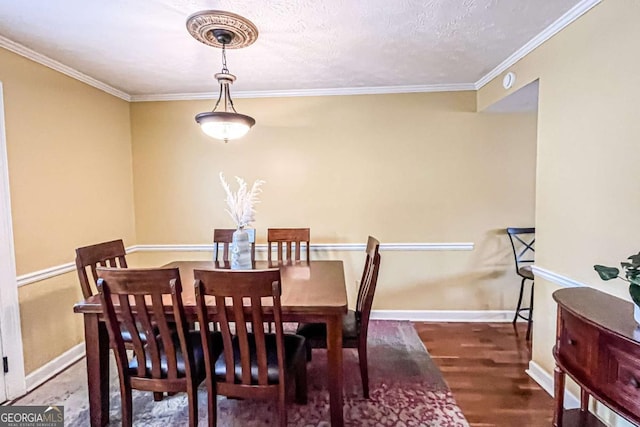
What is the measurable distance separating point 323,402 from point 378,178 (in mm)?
2146

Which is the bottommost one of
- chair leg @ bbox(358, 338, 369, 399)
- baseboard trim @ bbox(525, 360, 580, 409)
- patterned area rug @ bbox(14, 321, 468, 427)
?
patterned area rug @ bbox(14, 321, 468, 427)

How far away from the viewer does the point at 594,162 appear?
191cm

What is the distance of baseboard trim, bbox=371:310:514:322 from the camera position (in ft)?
11.7

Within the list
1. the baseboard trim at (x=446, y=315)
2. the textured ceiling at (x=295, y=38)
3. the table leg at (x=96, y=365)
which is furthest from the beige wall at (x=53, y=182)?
the baseboard trim at (x=446, y=315)

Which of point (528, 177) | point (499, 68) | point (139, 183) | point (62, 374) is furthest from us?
point (139, 183)

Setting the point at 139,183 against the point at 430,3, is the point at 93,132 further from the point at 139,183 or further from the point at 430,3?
the point at 430,3

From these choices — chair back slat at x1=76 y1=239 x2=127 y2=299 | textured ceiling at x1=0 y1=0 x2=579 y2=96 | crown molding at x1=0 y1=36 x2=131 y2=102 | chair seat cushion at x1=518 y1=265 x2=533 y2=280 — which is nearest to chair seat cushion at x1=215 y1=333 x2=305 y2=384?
chair back slat at x1=76 y1=239 x2=127 y2=299

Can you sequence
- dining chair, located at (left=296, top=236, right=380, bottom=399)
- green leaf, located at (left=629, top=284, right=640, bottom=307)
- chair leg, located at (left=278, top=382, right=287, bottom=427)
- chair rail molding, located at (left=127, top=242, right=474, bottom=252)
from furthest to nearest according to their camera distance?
chair rail molding, located at (left=127, top=242, right=474, bottom=252) → dining chair, located at (left=296, top=236, right=380, bottom=399) → chair leg, located at (left=278, top=382, right=287, bottom=427) → green leaf, located at (left=629, top=284, right=640, bottom=307)

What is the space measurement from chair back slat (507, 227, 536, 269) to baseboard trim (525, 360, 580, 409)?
1.20m

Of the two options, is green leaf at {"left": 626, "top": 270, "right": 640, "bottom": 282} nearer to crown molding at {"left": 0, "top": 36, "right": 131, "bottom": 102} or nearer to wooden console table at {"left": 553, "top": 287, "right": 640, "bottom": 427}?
wooden console table at {"left": 553, "top": 287, "right": 640, "bottom": 427}

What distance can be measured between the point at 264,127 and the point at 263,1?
1818 millimetres

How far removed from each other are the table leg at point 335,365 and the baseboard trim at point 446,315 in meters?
1.88

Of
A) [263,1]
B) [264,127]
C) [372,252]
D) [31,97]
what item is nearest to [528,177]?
[372,252]

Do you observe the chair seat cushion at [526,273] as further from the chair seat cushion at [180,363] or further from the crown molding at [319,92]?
the chair seat cushion at [180,363]
